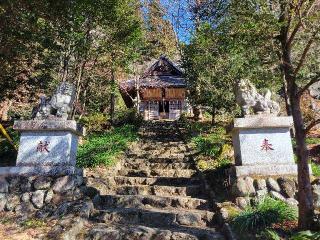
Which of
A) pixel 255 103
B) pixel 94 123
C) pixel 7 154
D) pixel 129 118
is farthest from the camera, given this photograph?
pixel 129 118

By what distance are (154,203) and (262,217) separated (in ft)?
8.03

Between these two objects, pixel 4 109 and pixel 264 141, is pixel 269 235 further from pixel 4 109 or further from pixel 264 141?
pixel 4 109

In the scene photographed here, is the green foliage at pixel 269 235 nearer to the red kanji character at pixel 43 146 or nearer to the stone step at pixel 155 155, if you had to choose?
the red kanji character at pixel 43 146

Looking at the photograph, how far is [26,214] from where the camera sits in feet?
22.3

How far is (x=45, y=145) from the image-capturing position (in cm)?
780

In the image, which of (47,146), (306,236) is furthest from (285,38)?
(47,146)

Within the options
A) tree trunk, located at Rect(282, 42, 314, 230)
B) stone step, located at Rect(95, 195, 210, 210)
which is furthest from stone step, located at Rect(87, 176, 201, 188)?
tree trunk, located at Rect(282, 42, 314, 230)

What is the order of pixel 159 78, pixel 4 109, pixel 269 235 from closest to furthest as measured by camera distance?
pixel 269 235, pixel 4 109, pixel 159 78

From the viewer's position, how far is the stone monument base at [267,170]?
7.19 meters

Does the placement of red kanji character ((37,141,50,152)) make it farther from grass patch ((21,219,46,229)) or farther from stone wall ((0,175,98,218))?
grass patch ((21,219,46,229))

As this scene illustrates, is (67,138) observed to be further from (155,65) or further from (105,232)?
(155,65)

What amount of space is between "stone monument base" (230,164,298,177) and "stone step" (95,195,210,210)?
1.03m

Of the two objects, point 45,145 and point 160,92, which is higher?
point 160,92

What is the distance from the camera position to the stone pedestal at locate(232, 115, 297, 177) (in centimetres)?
739
